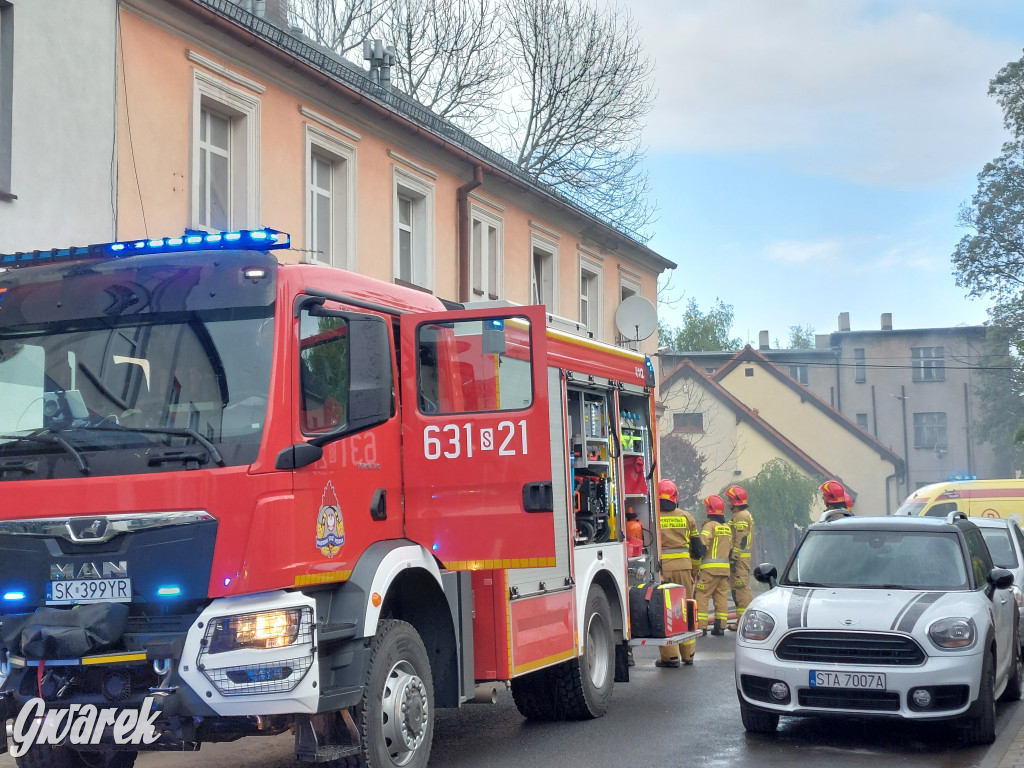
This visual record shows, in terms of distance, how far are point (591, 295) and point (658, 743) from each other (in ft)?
60.2

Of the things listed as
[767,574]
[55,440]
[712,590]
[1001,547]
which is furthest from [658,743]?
[712,590]

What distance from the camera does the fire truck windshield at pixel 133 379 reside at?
5781 mm

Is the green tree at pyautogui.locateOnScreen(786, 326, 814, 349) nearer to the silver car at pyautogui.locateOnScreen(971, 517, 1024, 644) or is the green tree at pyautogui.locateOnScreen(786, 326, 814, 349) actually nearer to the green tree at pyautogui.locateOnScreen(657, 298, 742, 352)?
the green tree at pyautogui.locateOnScreen(657, 298, 742, 352)

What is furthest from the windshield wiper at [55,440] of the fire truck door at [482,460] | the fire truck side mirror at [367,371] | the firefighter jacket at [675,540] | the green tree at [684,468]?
the green tree at [684,468]

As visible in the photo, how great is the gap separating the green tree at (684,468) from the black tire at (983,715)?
1413 inches

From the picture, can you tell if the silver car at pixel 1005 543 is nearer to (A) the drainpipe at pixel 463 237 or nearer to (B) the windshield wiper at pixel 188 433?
(B) the windshield wiper at pixel 188 433

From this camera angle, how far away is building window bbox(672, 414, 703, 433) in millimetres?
51906

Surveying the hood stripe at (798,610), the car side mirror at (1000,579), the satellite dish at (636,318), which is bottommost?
the hood stripe at (798,610)

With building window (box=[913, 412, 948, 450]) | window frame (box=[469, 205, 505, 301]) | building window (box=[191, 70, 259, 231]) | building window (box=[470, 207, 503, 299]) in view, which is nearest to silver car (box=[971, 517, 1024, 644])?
building window (box=[191, 70, 259, 231])

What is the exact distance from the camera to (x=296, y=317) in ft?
20.0

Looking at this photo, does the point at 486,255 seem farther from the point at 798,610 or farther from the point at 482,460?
the point at 482,460

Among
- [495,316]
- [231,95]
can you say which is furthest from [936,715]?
[231,95]

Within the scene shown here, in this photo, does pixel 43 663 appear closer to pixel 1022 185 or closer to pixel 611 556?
pixel 611 556

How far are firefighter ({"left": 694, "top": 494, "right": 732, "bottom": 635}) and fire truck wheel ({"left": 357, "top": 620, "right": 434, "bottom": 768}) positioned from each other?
25.6ft
